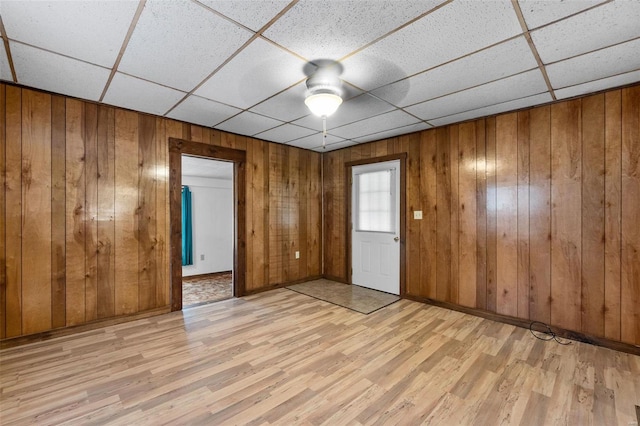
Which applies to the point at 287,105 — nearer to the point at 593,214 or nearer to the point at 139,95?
the point at 139,95

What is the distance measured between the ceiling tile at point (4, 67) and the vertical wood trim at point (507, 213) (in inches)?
184

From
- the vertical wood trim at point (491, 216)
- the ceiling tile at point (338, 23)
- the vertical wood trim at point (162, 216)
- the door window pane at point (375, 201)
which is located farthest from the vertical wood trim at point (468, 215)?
the vertical wood trim at point (162, 216)

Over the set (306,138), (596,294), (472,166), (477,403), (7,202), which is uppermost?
(306,138)

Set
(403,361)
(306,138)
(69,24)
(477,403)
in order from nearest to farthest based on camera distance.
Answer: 1. (69,24)
2. (477,403)
3. (403,361)
4. (306,138)

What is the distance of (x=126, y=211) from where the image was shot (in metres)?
3.28

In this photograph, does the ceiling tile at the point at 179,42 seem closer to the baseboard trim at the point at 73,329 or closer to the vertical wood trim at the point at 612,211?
the baseboard trim at the point at 73,329

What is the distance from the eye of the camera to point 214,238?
6727 millimetres

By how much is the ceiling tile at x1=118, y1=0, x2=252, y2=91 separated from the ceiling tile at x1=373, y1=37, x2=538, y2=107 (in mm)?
1465

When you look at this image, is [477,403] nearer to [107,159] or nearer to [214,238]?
[107,159]

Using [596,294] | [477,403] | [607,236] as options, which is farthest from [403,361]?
[607,236]

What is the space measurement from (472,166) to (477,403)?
2686 millimetres

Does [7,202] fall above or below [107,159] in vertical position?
below

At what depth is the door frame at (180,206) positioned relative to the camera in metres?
3.61

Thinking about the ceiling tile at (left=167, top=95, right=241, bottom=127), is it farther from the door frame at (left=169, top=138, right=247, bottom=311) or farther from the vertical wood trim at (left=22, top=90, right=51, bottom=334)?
the vertical wood trim at (left=22, top=90, right=51, bottom=334)
